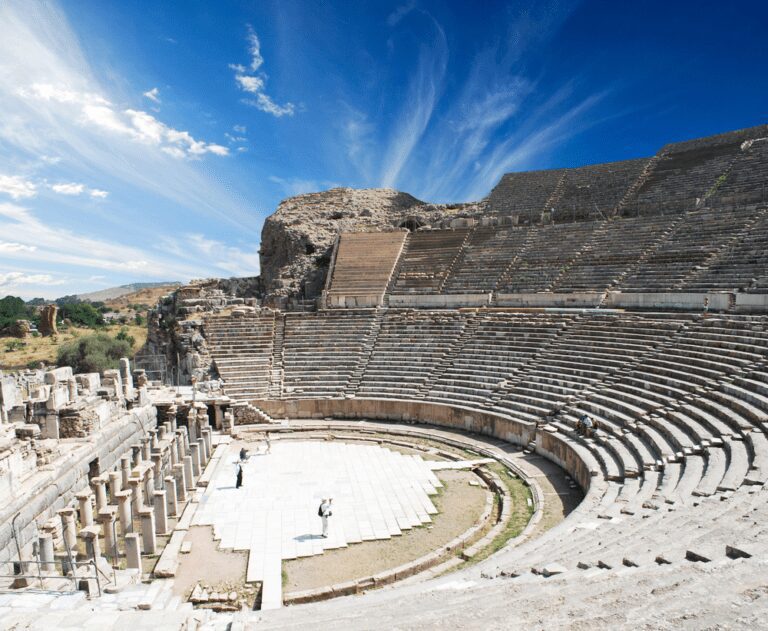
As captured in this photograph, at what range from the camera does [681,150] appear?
31.3 meters

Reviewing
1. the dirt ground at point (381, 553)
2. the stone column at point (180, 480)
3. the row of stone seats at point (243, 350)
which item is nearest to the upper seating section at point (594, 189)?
the row of stone seats at point (243, 350)

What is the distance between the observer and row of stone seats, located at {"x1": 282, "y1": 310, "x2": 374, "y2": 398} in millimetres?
20078

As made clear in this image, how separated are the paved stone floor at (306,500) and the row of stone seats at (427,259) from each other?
1145cm

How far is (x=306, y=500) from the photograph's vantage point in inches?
467

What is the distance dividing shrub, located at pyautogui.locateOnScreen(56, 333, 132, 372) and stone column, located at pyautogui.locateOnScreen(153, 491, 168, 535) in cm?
2704

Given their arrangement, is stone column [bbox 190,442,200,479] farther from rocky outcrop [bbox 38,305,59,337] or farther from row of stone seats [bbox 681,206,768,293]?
rocky outcrop [bbox 38,305,59,337]

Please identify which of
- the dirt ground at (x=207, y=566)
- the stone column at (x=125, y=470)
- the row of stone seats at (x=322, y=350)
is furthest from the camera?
the row of stone seats at (x=322, y=350)

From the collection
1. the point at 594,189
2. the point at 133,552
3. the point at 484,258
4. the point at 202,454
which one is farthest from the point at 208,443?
the point at 594,189

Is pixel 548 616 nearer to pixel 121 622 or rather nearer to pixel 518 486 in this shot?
pixel 121 622

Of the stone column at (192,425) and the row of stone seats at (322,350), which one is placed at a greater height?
the row of stone seats at (322,350)

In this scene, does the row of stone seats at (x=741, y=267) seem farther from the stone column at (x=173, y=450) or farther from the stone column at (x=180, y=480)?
the stone column at (x=173, y=450)

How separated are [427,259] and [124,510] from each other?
20.0 meters

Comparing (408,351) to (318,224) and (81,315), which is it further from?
(81,315)

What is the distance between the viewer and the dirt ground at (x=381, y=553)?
872 cm
